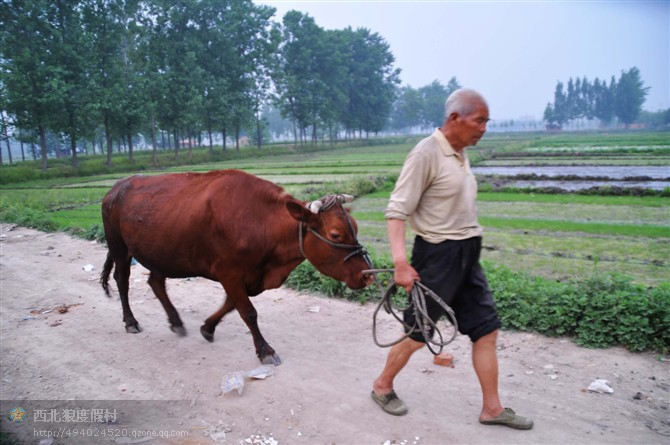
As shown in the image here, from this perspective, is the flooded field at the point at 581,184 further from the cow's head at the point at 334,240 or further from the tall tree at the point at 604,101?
the tall tree at the point at 604,101

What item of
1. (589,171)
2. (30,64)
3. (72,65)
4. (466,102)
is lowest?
(589,171)

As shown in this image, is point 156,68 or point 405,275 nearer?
point 405,275

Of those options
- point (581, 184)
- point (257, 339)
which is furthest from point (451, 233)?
point (581, 184)

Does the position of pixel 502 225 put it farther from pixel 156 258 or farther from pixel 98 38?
pixel 98 38

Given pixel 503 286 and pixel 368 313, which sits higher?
pixel 503 286

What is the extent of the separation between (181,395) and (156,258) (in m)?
1.60

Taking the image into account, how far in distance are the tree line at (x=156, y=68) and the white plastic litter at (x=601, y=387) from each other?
98.7 feet

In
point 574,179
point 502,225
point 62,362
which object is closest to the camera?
point 62,362

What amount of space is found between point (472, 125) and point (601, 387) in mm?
2370

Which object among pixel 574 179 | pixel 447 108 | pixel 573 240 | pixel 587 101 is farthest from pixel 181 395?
pixel 587 101

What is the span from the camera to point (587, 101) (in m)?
112

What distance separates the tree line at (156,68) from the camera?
1075 inches

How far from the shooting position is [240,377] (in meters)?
3.96

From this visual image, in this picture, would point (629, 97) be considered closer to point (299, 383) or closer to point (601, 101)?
point (601, 101)
